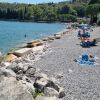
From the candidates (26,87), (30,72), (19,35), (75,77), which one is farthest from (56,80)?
(19,35)

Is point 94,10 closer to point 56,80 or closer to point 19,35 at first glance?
point 19,35

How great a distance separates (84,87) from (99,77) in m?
2.45

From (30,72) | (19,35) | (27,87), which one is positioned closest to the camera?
(27,87)

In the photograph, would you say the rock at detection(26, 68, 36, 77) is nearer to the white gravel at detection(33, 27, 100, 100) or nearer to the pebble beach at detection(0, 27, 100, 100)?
the pebble beach at detection(0, 27, 100, 100)

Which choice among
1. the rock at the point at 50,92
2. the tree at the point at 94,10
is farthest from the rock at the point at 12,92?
the tree at the point at 94,10

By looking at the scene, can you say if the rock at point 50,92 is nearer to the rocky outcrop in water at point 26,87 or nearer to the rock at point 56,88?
the rocky outcrop in water at point 26,87

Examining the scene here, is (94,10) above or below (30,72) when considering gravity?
below

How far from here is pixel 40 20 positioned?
188 meters

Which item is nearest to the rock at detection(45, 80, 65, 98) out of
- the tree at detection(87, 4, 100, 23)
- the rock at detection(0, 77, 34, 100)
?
the rock at detection(0, 77, 34, 100)

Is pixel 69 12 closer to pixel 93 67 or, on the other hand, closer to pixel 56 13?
pixel 56 13

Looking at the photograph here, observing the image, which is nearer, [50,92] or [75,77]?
[50,92]

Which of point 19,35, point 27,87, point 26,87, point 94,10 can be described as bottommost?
point 19,35

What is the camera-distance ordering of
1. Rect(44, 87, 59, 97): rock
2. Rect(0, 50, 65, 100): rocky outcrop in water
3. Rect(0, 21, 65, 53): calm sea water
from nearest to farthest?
Rect(0, 50, 65, 100): rocky outcrop in water → Rect(44, 87, 59, 97): rock → Rect(0, 21, 65, 53): calm sea water

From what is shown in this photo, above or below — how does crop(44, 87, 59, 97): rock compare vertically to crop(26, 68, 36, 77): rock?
above
